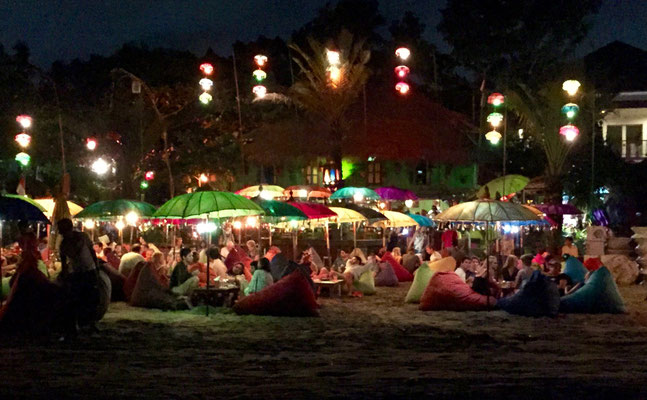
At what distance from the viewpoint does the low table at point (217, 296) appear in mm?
13914

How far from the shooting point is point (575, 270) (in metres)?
15.8

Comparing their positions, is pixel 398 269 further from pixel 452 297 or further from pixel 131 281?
pixel 131 281

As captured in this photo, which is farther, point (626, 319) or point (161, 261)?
point (161, 261)

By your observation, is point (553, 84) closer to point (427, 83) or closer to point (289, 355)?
point (427, 83)

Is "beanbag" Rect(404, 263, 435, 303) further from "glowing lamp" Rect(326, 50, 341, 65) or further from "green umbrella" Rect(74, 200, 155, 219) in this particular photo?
"glowing lamp" Rect(326, 50, 341, 65)

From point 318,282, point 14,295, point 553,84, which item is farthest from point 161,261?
point 553,84

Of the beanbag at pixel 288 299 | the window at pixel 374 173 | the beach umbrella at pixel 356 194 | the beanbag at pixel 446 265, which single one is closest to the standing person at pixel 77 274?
the beanbag at pixel 288 299

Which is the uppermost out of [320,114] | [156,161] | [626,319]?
[320,114]

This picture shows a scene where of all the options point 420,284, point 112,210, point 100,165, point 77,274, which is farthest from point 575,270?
point 100,165

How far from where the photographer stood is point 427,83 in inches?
1606

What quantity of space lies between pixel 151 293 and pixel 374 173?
22.1 m

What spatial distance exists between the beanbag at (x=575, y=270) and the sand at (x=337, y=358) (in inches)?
93.2

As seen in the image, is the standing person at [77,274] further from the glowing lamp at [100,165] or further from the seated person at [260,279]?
the glowing lamp at [100,165]

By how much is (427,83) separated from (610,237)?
771 inches
